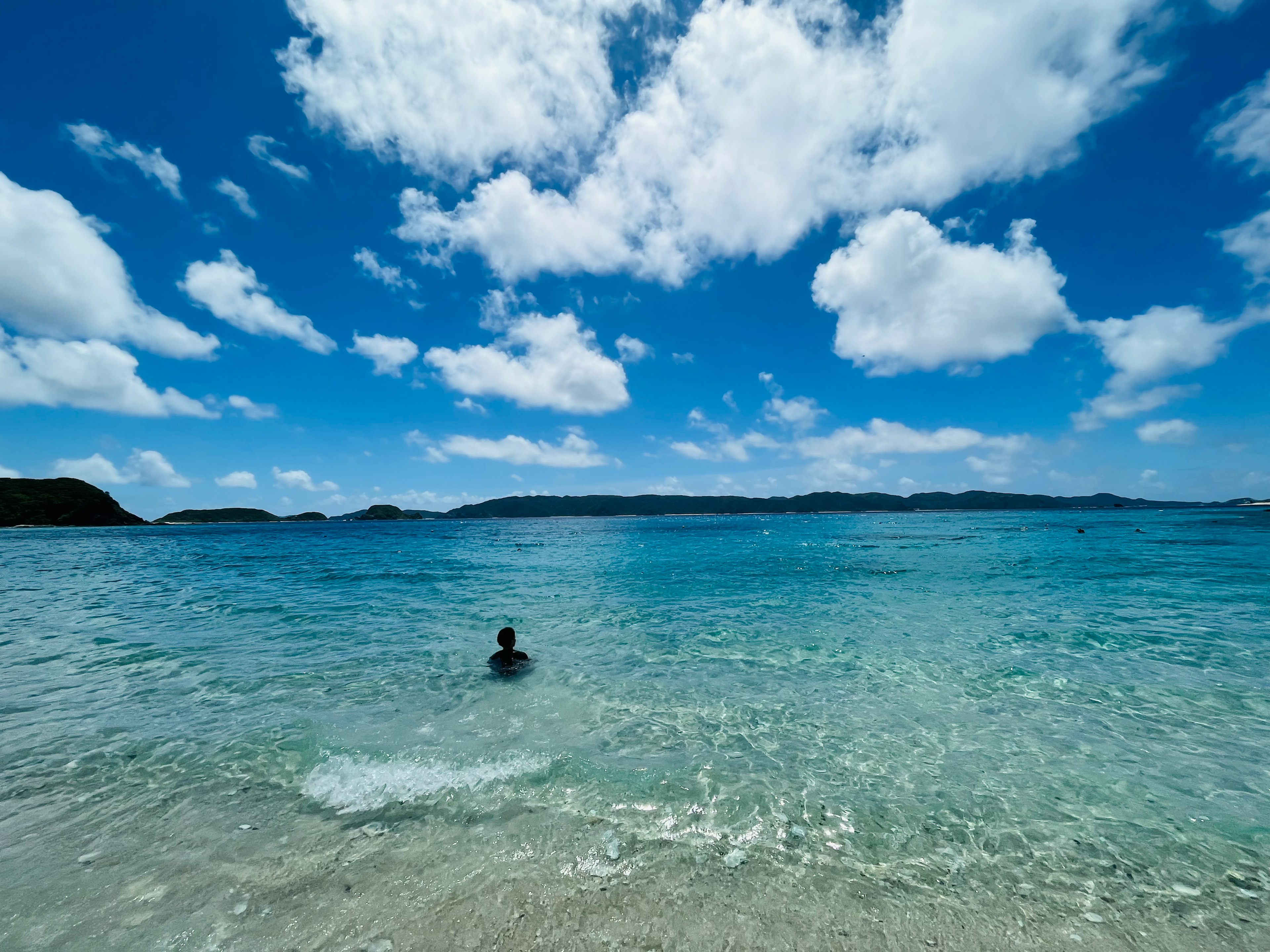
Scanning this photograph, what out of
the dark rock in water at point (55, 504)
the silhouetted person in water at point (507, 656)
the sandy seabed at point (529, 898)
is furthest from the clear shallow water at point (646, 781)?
the dark rock in water at point (55, 504)

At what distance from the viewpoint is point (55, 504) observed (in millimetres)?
152625

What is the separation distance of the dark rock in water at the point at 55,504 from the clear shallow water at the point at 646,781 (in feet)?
684

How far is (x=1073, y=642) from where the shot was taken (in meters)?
15.2

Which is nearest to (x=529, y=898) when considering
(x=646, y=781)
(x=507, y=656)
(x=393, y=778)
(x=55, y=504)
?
(x=646, y=781)

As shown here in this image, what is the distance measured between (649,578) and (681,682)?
20.6m

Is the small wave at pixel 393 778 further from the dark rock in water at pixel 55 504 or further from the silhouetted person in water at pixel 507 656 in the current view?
the dark rock in water at pixel 55 504

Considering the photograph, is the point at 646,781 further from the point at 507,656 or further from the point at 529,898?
the point at 507,656

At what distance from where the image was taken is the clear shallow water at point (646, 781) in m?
5.09

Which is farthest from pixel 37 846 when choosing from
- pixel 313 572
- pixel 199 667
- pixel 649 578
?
pixel 313 572

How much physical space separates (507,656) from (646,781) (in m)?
6.93

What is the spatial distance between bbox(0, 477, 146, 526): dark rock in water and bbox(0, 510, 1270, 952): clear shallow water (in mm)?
208529

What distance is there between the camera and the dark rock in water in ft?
478

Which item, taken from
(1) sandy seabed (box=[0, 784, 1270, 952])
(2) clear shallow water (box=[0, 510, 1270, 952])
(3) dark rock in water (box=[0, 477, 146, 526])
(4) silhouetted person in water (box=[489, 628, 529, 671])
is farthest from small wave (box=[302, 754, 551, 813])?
(3) dark rock in water (box=[0, 477, 146, 526])

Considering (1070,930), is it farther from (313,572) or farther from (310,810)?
(313,572)
